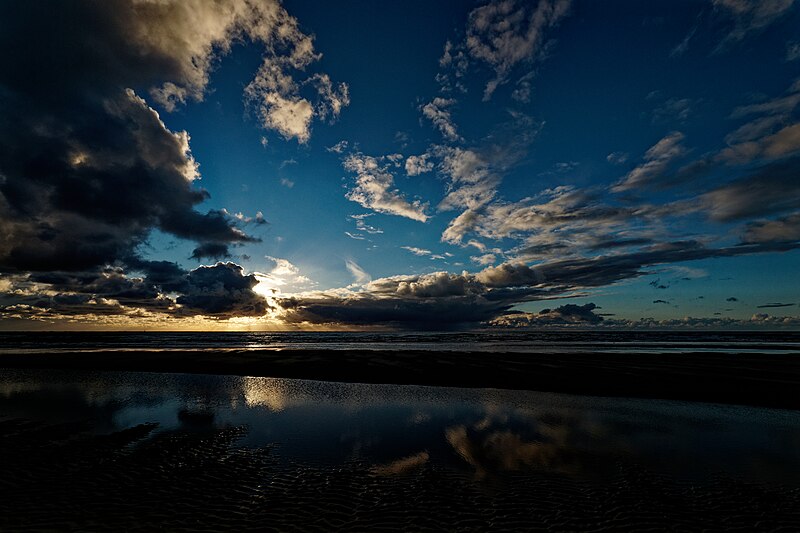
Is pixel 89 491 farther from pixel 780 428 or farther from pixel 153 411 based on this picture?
pixel 780 428

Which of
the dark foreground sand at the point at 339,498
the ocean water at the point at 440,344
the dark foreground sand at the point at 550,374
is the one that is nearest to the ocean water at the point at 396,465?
the dark foreground sand at the point at 339,498

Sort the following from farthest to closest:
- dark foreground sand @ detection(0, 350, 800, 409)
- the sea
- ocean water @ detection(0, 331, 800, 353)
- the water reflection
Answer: ocean water @ detection(0, 331, 800, 353) < dark foreground sand @ detection(0, 350, 800, 409) < the water reflection < the sea

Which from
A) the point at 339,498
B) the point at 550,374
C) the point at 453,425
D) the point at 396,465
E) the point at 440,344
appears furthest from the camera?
the point at 440,344

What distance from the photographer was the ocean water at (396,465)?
7.51 m

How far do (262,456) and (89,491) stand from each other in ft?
13.7

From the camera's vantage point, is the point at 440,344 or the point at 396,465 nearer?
the point at 396,465

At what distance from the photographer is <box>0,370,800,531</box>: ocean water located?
751 cm

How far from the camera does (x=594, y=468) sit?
10.1 metres

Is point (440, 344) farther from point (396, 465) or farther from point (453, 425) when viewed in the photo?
point (396, 465)

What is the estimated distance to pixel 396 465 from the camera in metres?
10.4

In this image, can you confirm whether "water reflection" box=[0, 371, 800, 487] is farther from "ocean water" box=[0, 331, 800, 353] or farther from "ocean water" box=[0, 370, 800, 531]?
"ocean water" box=[0, 331, 800, 353]

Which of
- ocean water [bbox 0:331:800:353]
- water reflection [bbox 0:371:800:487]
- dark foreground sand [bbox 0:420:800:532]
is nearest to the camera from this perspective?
dark foreground sand [bbox 0:420:800:532]

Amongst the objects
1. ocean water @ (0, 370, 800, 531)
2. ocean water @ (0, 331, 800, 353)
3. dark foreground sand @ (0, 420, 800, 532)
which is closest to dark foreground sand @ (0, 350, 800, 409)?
ocean water @ (0, 370, 800, 531)

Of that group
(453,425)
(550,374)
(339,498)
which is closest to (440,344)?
(550,374)
